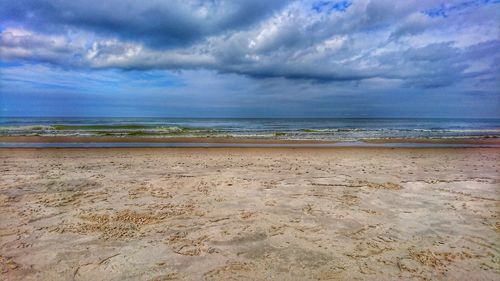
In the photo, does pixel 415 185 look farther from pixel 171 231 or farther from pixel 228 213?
pixel 171 231

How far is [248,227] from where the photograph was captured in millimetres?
5613

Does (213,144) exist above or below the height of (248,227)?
below

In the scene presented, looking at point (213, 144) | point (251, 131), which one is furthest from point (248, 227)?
point (251, 131)

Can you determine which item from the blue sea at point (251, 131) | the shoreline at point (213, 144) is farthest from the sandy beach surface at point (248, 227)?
the blue sea at point (251, 131)

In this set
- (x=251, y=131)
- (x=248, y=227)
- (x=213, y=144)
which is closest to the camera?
(x=248, y=227)

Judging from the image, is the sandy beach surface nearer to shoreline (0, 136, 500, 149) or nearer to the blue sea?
shoreline (0, 136, 500, 149)

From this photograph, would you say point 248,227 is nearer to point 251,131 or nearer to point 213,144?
point 213,144

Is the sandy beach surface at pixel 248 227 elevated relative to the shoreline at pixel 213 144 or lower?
elevated

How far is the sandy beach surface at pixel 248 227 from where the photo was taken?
4.19 meters

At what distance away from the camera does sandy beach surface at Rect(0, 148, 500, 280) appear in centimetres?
419

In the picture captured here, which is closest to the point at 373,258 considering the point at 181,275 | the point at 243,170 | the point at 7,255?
the point at 181,275

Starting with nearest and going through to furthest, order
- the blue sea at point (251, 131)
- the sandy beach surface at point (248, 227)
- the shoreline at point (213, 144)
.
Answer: the sandy beach surface at point (248, 227) → the shoreline at point (213, 144) → the blue sea at point (251, 131)

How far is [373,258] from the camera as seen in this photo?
446cm

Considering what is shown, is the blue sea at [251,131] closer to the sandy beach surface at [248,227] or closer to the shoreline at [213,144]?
the shoreline at [213,144]
